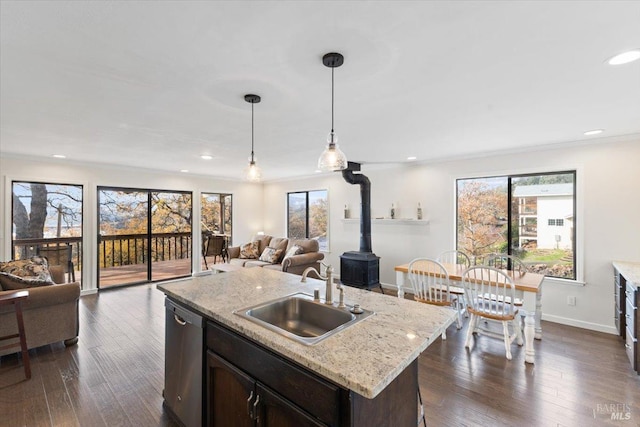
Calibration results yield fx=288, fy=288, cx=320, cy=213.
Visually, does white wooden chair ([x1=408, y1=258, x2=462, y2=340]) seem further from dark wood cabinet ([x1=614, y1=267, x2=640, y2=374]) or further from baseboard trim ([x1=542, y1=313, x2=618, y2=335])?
baseboard trim ([x1=542, y1=313, x2=618, y2=335])

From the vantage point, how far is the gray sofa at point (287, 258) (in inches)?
207

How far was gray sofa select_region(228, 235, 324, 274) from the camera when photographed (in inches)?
207

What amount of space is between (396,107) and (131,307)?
4747 millimetres

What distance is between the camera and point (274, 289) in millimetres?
2191

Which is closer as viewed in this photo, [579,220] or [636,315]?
[636,315]

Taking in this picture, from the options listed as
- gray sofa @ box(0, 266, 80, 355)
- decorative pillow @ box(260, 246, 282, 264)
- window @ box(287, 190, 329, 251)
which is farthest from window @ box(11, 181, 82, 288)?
window @ box(287, 190, 329, 251)

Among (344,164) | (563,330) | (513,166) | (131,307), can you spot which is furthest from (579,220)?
(131,307)

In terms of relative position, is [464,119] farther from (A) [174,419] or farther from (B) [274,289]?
(A) [174,419]

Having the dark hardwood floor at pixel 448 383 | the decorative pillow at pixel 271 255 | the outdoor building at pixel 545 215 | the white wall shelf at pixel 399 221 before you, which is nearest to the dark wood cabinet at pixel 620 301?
the dark hardwood floor at pixel 448 383

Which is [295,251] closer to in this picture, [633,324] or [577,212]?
[577,212]

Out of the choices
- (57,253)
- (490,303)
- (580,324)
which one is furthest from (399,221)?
(57,253)

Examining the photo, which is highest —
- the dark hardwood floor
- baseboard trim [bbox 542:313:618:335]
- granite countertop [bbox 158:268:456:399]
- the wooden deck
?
granite countertop [bbox 158:268:456:399]

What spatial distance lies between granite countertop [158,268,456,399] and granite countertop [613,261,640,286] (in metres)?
2.33

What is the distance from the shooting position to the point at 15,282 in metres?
2.97
